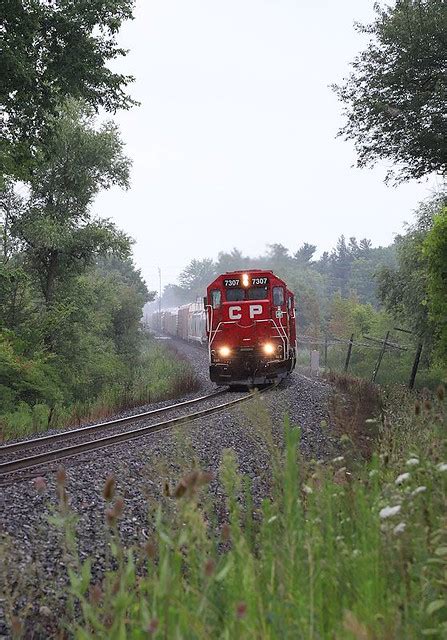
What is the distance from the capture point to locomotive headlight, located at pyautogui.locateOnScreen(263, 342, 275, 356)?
58.5ft

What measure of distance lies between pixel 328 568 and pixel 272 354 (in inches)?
604

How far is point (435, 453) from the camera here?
3.70 meters

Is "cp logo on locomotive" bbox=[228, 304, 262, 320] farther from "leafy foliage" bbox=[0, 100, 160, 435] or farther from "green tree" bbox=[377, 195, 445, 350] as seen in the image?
"leafy foliage" bbox=[0, 100, 160, 435]

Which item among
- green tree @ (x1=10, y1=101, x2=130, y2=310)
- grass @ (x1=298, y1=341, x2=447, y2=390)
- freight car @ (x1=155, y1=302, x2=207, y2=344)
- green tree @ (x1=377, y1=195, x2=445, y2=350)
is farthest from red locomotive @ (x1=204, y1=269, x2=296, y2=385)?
freight car @ (x1=155, y1=302, x2=207, y2=344)

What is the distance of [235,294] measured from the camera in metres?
18.5

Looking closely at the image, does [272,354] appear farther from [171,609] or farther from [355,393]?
[171,609]

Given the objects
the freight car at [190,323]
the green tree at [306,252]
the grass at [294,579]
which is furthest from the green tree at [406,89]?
the green tree at [306,252]

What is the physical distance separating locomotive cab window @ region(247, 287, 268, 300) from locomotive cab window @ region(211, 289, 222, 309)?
93 cm

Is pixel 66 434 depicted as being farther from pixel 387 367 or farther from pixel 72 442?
pixel 387 367

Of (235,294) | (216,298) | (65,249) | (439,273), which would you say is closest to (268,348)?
(235,294)

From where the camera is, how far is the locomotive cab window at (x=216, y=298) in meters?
18.6

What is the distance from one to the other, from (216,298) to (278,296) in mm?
1861

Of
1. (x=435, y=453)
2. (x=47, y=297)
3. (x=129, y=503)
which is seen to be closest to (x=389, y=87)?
(x=129, y=503)

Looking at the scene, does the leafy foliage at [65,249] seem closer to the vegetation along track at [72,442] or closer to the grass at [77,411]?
the grass at [77,411]
